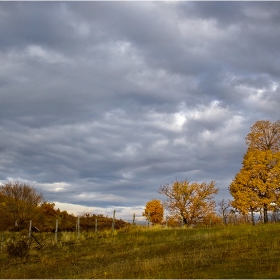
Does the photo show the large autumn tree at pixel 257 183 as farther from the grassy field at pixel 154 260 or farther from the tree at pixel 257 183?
the grassy field at pixel 154 260

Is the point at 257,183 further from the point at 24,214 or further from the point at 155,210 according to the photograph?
the point at 155,210

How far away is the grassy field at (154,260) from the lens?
592 inches

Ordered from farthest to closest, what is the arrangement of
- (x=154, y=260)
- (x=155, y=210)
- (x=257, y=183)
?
(x=155, y=210) → (x=257, y=183) → (x=154, y=260)

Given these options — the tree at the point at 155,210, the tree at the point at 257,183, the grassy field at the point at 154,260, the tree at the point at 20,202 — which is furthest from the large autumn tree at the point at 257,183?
the tree at the point at 155,210

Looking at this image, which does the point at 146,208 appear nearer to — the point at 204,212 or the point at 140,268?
the point at 204,212

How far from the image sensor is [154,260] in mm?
18531

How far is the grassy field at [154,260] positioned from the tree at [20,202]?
24710 mm

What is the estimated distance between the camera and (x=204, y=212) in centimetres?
6247

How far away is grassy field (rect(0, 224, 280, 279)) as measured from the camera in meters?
15.0

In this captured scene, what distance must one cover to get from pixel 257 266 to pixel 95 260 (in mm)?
10935

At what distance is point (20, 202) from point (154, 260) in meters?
42.9

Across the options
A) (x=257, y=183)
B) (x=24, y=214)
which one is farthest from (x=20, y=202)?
(x=257, y=183)

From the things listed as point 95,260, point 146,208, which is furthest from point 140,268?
point 146,208

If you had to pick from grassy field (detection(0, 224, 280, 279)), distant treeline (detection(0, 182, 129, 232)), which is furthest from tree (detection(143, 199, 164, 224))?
grassy field (detection(0, 224, 280, 279))
